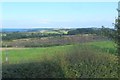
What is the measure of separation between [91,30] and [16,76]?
2754mm

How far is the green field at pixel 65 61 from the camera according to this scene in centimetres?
1027

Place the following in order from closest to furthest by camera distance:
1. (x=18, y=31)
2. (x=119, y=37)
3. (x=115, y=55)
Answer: (x=119, y=37)
(x=115, y=55)
(x=18, y=31)

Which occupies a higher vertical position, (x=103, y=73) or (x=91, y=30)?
(x=91, y=30)

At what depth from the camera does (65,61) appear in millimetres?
10641

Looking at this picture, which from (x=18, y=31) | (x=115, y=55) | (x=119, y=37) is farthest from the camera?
(x=18, y=31)

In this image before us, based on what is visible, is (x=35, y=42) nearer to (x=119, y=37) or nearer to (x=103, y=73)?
(x=103, y=73)

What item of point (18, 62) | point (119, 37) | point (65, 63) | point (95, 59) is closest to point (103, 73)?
point (95, 59)

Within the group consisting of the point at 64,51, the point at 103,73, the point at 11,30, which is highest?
the point at 11,30

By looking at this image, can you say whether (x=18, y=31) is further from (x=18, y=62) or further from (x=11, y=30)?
(x=18, y=62)

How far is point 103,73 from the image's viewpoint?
10742mm

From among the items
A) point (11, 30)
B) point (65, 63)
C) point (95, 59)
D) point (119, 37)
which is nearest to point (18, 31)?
point (11, 30)

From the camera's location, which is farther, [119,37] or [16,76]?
[16,76]

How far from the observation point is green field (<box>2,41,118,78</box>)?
10266 millimetres

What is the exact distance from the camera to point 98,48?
37.0 feet
